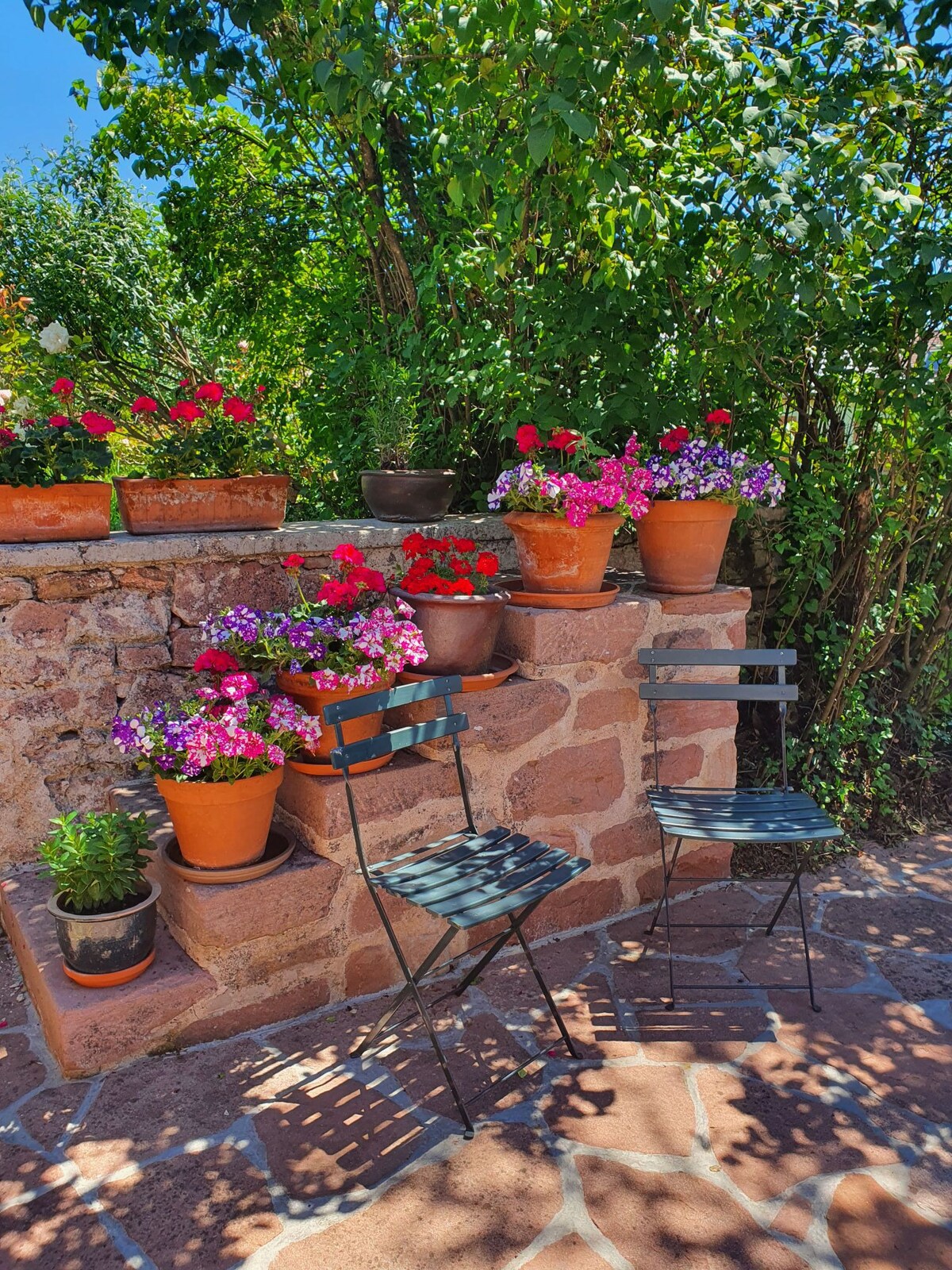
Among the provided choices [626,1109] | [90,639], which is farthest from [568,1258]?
[90,639]

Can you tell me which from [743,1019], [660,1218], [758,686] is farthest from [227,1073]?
[758,686]

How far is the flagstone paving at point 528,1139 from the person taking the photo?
1.85m

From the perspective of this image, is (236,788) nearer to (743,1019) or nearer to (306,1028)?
(306,1028)

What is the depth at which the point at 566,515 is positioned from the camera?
298cm

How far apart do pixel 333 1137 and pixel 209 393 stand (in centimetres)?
221

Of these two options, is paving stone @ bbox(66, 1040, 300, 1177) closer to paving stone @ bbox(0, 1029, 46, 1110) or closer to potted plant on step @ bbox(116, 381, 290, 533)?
paving stone @ bbox(0, 1029, 46, 1110)

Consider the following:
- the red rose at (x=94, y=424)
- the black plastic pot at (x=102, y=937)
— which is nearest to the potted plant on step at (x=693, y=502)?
the red rose at (x=94, y=424)

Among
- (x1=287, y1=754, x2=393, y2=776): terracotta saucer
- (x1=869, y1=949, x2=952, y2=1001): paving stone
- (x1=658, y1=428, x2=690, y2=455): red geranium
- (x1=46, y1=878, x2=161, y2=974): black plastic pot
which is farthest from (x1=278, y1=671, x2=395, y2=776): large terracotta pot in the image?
(x1=869, y1=949, x2=952, y2=1001): paving stone

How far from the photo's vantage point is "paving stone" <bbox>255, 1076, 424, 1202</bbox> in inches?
79.3

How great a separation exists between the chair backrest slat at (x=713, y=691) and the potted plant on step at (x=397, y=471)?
3.71ft

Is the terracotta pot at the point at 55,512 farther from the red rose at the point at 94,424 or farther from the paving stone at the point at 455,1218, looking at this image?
the paving stone at the point at 455,1218

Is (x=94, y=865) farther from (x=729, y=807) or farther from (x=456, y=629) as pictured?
(x=729, y=807)

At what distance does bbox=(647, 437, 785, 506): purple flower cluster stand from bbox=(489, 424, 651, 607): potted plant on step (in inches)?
5.7

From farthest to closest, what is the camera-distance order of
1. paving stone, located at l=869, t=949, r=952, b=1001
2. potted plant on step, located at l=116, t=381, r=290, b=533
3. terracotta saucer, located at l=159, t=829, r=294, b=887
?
potted plant on step, located at l=116, t=381, r=290, b=533
paving stone, located at l=869, t=949, r=952, b=1001
terracotta saucer, located at l=159, t=829, r=294, b=887
